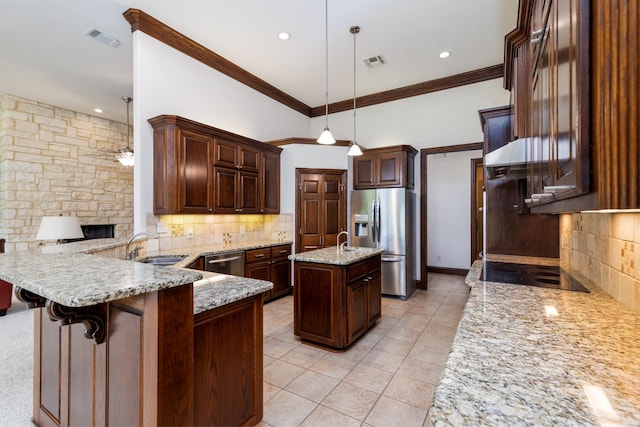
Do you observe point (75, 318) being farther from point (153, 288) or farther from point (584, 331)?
point (584, 331)

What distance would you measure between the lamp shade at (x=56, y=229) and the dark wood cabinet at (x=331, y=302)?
236 centimetres

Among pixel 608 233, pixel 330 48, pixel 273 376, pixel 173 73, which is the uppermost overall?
pixel 330 48

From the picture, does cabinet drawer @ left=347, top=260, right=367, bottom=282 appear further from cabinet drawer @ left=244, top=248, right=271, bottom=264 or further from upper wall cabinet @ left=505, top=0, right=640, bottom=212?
upper wall cabinet @ left=505, top=0, right=640, bottom=212

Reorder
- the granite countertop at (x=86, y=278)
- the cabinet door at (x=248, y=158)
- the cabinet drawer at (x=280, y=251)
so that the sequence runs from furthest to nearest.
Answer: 1. the cabinet drawer at (x=280, y=251)
2. the cabinet door at (x=248, y=158)
3. the granite countertop at (x=86, y=278)

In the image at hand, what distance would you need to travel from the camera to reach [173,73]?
357 centimetres

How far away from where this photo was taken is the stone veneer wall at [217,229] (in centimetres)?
353

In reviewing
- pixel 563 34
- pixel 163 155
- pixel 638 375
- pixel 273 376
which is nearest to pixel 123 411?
pixel 273 376

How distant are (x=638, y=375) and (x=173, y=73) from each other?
14.4ft

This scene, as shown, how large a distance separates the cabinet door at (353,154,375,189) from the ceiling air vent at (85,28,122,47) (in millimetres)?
3589

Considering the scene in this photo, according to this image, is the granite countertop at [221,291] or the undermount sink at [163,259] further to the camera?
the undermount sink at [163,259]

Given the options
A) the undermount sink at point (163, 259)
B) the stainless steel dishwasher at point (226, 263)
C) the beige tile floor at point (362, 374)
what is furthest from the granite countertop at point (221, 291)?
the stainless steel dishwasher at point (226, 263)

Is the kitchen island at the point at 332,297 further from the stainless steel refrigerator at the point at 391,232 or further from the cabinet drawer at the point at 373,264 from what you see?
the stainless steel refrigerator at the point at 391,232

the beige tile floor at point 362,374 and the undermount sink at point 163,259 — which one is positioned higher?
the undermount sink at point 163,259

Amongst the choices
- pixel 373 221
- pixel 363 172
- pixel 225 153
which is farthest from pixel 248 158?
pixel 373 221
